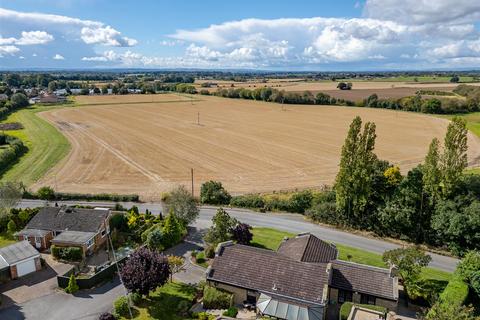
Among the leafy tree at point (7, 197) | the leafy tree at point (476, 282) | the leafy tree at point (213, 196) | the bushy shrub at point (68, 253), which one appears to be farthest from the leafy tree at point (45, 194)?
the leafy tree at point (476, 282)

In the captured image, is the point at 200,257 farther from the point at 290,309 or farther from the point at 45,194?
the point at 45,194

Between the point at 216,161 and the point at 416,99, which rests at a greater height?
the point at 416,99

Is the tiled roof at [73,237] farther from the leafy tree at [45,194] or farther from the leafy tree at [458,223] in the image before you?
the leafy tree at [458,223]

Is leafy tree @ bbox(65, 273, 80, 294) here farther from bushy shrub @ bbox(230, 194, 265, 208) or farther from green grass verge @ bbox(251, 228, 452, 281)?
bushy shrub @ bbox(230, 194, 265, 208)

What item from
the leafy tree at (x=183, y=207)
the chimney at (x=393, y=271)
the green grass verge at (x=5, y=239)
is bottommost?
the green grass verge at (x=5, y=239)

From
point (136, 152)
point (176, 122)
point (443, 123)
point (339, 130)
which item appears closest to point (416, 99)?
point (443, 123)

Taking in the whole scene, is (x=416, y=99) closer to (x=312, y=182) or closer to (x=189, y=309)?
(x=312, y=182)
